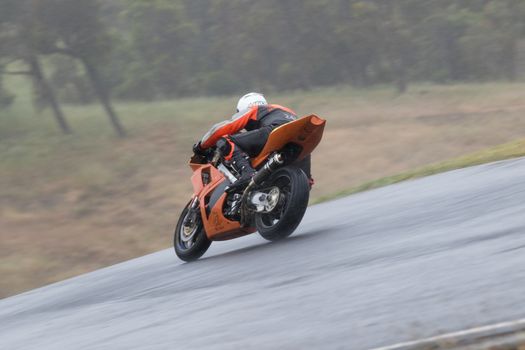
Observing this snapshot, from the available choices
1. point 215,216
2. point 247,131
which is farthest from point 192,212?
point 247,131

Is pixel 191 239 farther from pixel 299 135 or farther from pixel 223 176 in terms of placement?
pixel 299 135

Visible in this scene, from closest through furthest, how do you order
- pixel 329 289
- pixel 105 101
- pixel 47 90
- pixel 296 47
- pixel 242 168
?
pixel 329 289
pixel 242 168
pixel 47 90
pixel 105 101
pixel 296 47

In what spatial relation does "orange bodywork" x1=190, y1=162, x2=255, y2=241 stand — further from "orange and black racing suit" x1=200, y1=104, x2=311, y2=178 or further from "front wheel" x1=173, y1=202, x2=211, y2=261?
"orange and black racing suit" x1=200, y1=104, x2=311, y2=178

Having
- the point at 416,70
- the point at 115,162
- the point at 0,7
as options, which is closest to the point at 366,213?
the point at 115,162

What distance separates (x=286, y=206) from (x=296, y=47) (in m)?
56.8

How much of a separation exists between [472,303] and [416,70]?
6359 centimetres

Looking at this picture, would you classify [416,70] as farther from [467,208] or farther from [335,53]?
[467,208]

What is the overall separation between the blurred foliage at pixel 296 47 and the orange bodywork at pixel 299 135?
51952 mm

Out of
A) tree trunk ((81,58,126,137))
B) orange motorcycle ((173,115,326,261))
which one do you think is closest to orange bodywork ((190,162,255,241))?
orange motorcycle ((173,115,326,261))

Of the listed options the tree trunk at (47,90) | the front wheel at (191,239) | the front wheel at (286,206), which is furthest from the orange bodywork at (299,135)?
the tree trunk at (47,90)

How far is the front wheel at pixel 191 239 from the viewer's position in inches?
371

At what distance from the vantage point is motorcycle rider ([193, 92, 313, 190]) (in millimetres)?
9023

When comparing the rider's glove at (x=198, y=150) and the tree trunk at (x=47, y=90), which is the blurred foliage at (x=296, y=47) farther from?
the rider's glove at (x=198, y=150)

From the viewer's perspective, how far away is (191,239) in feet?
31.3
